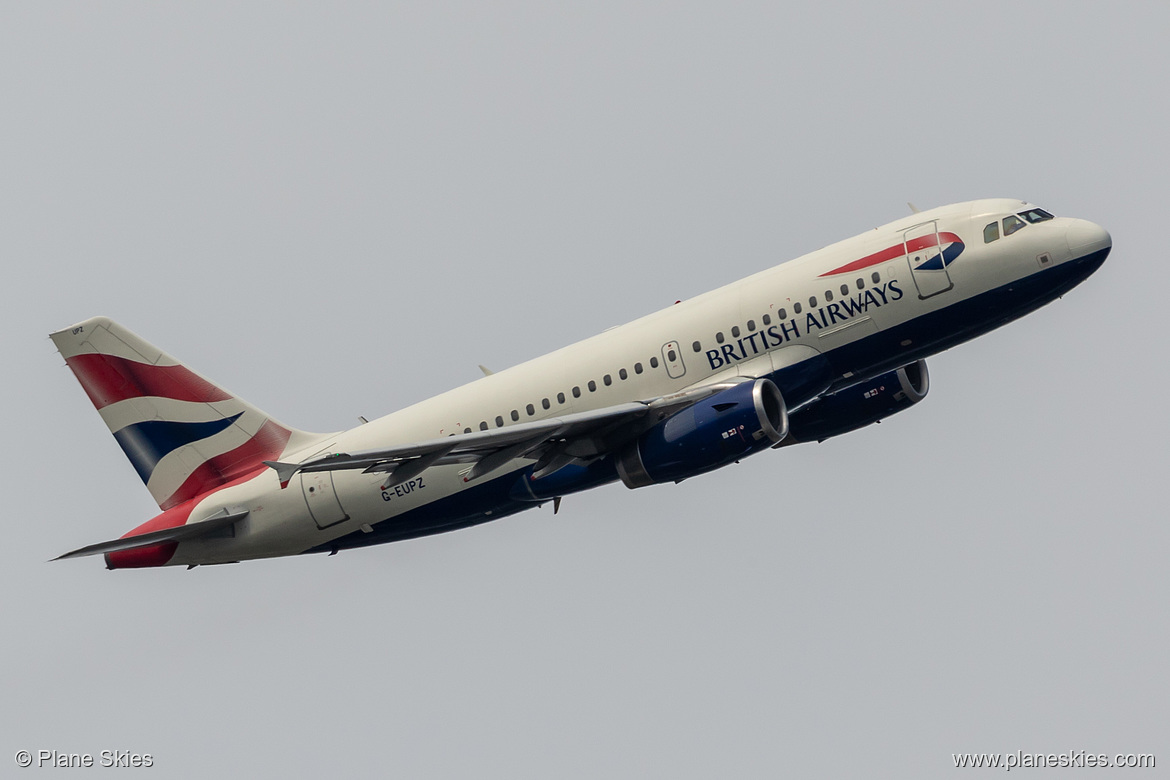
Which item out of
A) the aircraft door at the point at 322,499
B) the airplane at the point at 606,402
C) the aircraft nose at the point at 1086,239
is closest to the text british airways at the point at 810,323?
the airplane at the point at 606,402

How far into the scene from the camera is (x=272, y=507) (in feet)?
147

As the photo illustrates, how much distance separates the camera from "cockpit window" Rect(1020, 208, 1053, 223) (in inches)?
1565

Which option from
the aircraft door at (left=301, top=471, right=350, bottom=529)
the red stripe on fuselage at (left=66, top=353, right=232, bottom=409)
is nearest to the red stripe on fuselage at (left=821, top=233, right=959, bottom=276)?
the aircraft door at (left=301, top=471, right=350, bottom=529)

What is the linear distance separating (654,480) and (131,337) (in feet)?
61.0

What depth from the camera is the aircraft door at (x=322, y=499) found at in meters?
44.4

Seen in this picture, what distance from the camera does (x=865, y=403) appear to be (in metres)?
45.5

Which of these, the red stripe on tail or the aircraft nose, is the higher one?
the red stripe on tail

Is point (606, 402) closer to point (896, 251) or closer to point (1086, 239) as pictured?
point (896, 251)

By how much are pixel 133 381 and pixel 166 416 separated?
5.07ft

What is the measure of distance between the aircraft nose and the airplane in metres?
0.05

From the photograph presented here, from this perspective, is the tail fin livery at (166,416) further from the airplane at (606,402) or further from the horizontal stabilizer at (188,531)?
the horizontal stabilizer at (188,531)

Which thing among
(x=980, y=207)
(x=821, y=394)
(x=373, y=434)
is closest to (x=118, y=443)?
(x=373, y=434)

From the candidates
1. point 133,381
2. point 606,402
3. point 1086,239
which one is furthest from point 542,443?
point 1086,239

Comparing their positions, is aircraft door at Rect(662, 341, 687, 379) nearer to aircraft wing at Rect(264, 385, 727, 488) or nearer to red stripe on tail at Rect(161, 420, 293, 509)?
aircraft wing at Rect(264, 385, 727, 488)
